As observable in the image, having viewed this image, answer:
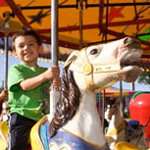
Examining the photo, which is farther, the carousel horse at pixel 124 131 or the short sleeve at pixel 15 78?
the carousel horse at pixel 124 131

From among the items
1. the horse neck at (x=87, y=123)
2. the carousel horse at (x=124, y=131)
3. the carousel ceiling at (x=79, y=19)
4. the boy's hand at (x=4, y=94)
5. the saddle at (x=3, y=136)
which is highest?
the carousel ceiling at (x=79, y=19)

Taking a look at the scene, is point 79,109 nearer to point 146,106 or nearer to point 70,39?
point 146,106

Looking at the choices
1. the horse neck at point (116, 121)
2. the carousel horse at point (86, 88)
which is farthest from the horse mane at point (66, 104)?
the horse neck at point (116, 121)

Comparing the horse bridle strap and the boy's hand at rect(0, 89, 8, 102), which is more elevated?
the horse bridle strap

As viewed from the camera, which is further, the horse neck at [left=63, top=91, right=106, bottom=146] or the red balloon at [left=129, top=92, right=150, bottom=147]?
the red balloon at [left=129, top=92, right=150, bottom=147]

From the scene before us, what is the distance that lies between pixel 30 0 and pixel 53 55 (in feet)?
16.1

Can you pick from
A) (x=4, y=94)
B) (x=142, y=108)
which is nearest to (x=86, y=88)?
(x=4, y=94)

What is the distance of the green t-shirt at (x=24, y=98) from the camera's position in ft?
6.41

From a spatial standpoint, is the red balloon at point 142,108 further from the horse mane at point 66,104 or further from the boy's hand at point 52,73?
the horse mane at point 66,104

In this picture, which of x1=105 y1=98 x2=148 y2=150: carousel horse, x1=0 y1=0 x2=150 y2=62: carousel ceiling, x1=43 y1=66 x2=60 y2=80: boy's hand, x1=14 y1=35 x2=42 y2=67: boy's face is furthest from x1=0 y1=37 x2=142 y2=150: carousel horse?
x1=0 y1=0 x2=150 y2=62: carousel ceiling


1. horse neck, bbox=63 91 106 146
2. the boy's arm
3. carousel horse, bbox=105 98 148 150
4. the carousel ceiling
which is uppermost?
the carousel ceiling

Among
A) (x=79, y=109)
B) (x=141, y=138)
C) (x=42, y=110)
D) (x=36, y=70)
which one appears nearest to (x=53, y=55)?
(x=36, y=70)

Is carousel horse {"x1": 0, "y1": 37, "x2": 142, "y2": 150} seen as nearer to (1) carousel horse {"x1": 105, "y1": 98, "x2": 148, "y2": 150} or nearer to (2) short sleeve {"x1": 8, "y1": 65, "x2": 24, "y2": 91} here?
(2) short sleeve {"x1": 8, "y1": 65, "x2": 24, "y2": 91}

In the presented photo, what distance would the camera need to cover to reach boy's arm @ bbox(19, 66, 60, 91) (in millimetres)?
1822
